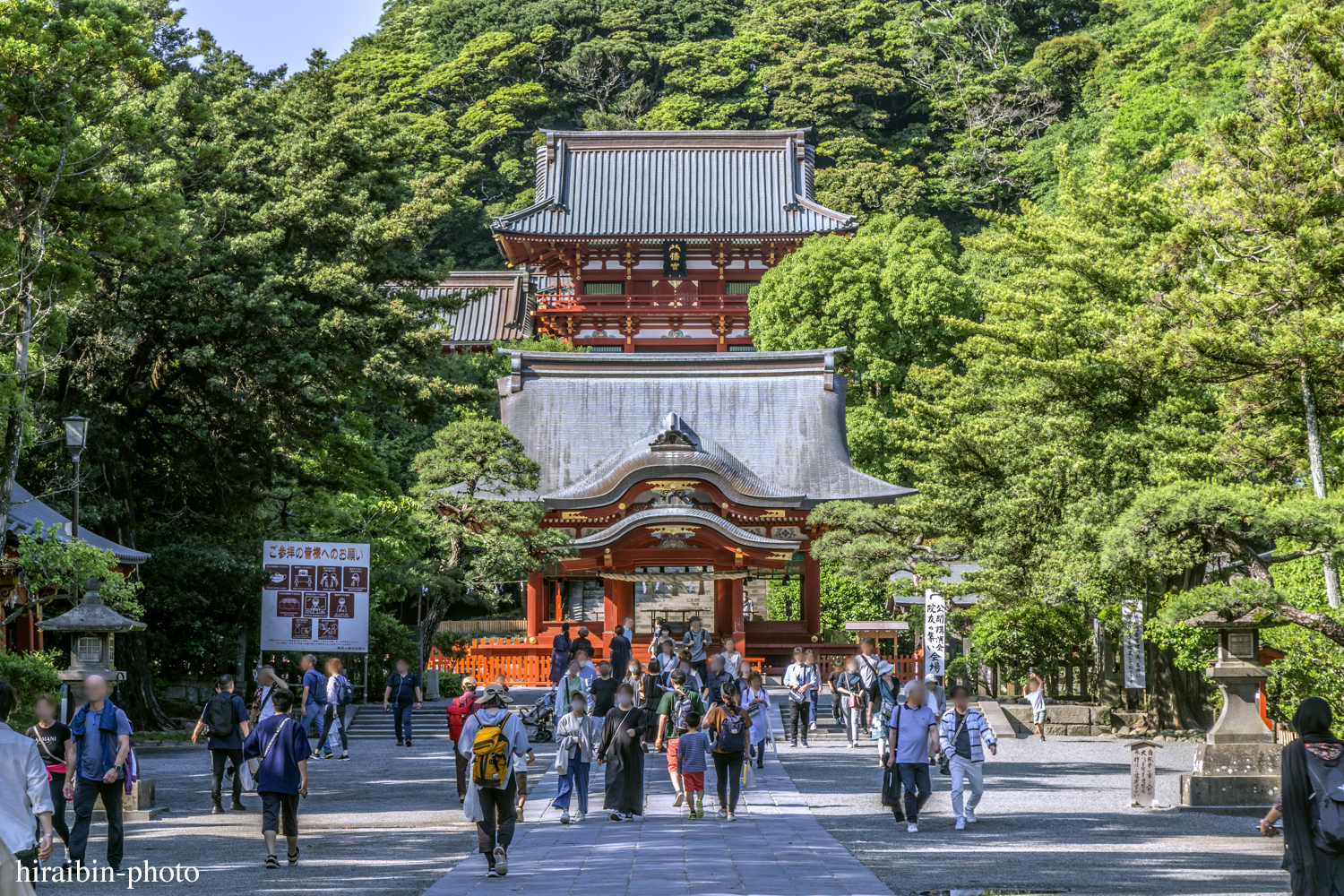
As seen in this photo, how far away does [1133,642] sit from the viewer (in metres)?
20.3

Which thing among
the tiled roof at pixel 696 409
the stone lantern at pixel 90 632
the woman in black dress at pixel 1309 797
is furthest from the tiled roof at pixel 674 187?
the woman in black dress at pixel 1309 797

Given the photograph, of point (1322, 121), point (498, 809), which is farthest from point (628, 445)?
point (498, 809)

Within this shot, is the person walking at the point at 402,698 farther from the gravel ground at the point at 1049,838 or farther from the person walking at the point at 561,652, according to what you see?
the gravel ground at the point at 1049,838

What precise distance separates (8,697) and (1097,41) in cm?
5208

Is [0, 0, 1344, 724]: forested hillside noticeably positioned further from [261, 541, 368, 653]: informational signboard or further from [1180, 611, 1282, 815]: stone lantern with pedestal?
[261, 541, 368, 653]: informational signboard

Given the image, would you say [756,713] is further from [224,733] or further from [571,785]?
[224,733]

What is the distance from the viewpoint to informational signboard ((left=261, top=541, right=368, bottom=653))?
19953 millimetres

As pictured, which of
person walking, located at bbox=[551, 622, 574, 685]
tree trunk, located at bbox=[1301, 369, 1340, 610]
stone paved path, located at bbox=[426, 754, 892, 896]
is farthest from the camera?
person walking, located at bbox=[551, 622, 574, 685]

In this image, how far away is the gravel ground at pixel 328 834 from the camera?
30.3 feet

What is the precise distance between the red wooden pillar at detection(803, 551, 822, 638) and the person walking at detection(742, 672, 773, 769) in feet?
38.8

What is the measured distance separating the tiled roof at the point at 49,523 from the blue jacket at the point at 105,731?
34.7ft

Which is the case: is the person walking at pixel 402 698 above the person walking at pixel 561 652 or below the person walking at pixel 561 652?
below

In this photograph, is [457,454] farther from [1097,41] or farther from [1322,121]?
[1097,41]

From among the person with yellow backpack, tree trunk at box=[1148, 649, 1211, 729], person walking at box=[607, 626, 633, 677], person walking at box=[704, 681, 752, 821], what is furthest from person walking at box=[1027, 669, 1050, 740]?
the person with yellow backpack
